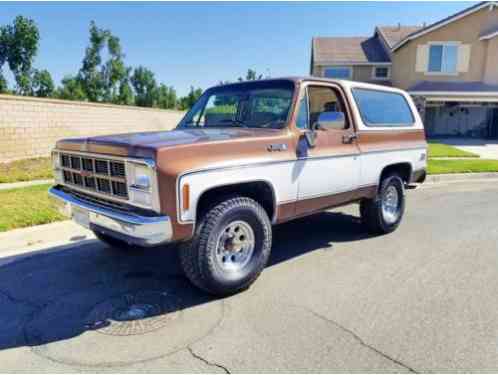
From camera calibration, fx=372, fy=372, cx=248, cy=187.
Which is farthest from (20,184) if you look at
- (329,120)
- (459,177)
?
(459,177)

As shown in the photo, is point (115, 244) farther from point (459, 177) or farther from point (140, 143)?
point (459, 177)

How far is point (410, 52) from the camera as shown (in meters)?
23.8

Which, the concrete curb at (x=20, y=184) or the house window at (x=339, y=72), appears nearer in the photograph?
the concrete curb at (x=20, y=184)

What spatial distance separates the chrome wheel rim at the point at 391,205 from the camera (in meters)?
5.54

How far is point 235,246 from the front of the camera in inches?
143

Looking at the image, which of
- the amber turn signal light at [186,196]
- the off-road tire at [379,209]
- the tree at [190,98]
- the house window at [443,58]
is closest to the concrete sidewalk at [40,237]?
the amber turn signal light at [186,196]

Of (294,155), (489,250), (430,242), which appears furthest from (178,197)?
(489,250)

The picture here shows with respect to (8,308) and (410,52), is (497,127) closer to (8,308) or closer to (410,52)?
(410,52)

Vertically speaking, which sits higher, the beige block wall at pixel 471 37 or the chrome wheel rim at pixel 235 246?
the beige block wall at pixel 471 37

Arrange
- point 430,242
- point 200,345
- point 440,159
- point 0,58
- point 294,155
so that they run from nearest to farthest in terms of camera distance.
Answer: point 200,345, point 294,155, point 430,242, point 440,159, point 0,58

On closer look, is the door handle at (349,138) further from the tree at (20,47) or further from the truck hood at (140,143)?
the tree at (20,47)

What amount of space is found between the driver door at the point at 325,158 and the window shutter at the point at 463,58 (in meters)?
23.0

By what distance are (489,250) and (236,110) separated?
3.76 metres

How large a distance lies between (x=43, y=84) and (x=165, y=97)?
20615 mm
